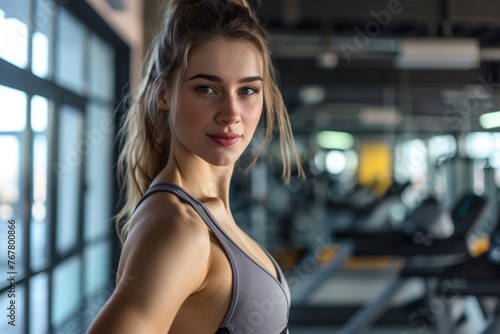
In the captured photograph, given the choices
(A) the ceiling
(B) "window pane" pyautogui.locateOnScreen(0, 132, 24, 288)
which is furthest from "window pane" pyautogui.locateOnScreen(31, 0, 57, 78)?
(A) the ceiling

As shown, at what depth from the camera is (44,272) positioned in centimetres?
322

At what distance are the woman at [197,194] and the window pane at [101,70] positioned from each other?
3.87 m

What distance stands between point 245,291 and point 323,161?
7.25m

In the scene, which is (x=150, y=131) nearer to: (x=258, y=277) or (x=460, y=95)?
(x=258, y=277)

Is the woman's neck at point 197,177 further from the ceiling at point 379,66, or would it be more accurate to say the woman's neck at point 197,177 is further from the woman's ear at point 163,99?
the ceiling at point 379,66

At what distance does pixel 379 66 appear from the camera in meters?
6.84

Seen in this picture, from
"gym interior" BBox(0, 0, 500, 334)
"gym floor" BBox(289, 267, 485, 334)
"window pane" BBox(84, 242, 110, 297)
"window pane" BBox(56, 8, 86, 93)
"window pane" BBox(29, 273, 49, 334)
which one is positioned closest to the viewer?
"gym interior" BBox(0, 0, 500, 334)

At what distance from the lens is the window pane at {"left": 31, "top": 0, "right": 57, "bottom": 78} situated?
111 inches

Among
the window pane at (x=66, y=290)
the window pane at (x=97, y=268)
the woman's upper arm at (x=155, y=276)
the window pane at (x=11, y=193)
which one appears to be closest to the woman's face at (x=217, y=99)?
the woman's upper arm at (x=155, y=276)

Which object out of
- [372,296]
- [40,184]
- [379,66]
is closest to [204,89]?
[40,184]

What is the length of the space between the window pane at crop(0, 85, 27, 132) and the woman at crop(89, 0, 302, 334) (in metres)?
1.41

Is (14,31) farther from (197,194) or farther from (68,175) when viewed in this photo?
(68,175)

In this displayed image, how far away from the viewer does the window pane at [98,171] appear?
15.0 ft

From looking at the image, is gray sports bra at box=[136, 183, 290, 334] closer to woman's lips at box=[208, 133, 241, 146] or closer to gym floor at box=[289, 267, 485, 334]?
woman's lips at box=[208, 133, 241, 146]
